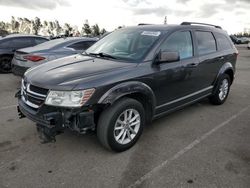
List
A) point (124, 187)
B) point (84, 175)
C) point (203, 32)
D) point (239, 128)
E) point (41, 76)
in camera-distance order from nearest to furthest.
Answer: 1. point (124, 187)
2. point (84, 175)
3. point (41, 76)
4. point (239, 128)
5. point (203, 32)

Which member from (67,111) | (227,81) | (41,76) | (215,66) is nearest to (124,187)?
(67,111)

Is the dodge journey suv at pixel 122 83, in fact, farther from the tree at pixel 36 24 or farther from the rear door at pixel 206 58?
the tree at pixel 36 24

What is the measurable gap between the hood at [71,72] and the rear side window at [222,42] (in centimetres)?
272

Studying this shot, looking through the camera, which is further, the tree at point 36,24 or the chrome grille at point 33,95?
the tree at point 36,24

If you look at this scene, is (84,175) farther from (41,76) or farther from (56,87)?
(41,76)

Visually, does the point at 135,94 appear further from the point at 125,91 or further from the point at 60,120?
the point at 60,120

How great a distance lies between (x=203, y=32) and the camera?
484cm

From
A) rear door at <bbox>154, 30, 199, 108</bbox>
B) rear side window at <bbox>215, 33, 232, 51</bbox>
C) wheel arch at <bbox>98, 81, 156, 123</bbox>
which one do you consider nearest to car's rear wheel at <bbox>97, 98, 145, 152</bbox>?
wheel arch at <bbox>98, 81, 156, 123</bbox>

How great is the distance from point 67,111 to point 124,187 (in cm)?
108

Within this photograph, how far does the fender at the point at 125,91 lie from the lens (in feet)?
9.97

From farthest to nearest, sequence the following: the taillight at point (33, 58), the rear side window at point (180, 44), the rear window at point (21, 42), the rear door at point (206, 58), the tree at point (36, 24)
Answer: the tree at point (36, 24), the rear window at point (21, 42), the taillight at point (33, 58), the rear door at point (206, 58), the rear side window at point (180, 44)

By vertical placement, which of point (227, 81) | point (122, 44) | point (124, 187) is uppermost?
point (122, 44)

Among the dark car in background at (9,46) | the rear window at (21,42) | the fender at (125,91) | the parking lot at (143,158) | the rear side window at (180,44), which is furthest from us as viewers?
the rear window at (21,42)

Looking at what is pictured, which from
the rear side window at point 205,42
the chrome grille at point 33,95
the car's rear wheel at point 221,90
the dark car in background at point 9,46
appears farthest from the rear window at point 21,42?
the car's rear wheel at point 221,90
